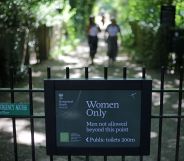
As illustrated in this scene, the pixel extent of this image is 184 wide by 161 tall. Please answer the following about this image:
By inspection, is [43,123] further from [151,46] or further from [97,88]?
[151,46]

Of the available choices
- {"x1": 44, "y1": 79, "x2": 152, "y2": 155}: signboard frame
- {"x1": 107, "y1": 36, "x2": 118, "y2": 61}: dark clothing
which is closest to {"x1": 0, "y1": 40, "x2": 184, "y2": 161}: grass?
{"x1": 44, "y1": 79, "x2": 152, "y2": 155}: signboard frame

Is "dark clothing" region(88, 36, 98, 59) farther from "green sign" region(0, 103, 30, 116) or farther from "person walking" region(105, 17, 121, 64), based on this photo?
"green sign" region(0, 103, 30, 116)

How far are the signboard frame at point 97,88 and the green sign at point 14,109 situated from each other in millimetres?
284

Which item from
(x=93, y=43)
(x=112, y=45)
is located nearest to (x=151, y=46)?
(x=112, y=45)

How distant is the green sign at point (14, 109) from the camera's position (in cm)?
542

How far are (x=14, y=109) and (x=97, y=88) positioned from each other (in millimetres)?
1038

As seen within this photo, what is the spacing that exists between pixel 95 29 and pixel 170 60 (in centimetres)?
348

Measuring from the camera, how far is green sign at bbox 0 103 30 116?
17.8 feet

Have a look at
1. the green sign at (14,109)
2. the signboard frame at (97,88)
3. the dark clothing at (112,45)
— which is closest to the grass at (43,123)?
the green sign at (14,109)

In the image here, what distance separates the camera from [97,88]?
522cm

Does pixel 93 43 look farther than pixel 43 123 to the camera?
Yes

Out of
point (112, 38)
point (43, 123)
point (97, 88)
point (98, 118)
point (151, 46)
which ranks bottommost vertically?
point (43, 123)

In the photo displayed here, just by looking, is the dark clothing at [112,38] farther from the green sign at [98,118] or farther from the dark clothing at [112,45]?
the green sign at [98,118]

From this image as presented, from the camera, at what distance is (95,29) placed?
17.5 meters
